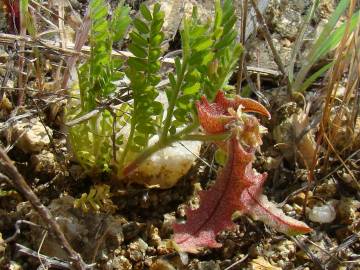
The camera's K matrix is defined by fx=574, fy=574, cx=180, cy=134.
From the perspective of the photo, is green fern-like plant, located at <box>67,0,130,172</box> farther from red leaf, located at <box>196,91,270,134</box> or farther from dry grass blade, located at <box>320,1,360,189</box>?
dry grass blade, located at <box>320,1,360,189</box>

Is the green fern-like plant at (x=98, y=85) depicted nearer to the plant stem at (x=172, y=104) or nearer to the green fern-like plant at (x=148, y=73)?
the green fern-like plant at (x=148, y=73)

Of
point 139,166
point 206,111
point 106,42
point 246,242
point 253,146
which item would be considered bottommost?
point 246,242

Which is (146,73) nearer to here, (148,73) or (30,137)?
(148,73)

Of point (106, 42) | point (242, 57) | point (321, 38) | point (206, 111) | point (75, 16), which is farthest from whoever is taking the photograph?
point (75, 16)

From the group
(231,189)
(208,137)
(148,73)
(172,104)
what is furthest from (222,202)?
(148,73)

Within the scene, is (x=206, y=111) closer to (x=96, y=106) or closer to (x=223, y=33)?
(x=223, y=33)

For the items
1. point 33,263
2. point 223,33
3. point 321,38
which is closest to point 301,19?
point 321,38
